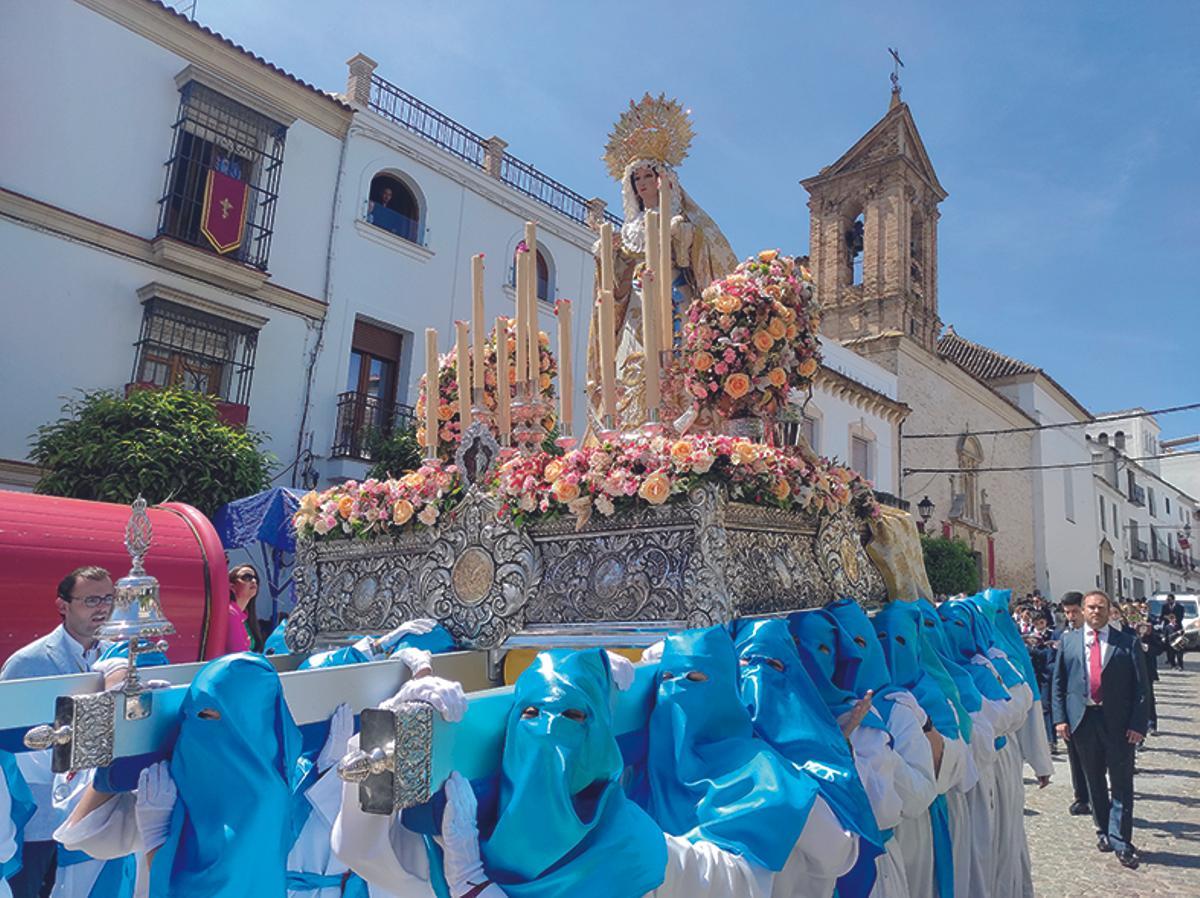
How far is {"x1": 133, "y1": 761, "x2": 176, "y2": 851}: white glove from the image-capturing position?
1.79 metres

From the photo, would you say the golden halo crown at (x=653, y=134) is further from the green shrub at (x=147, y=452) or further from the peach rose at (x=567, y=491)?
the green shrub at (x=147, y=452)

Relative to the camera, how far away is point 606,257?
442cm

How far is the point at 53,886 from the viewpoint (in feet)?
11.4

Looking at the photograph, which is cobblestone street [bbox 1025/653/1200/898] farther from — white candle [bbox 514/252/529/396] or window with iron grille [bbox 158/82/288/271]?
window with iron grille [bbox 158/82/288/271]

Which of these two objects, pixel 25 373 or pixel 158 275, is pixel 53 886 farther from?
pixel 158 275

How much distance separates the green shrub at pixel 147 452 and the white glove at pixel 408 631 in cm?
611

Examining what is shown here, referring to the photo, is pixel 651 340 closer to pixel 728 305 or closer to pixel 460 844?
pixel 728 305

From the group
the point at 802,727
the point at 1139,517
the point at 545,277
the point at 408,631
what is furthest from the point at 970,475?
the point at 802,727

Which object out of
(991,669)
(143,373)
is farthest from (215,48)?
(991,669)

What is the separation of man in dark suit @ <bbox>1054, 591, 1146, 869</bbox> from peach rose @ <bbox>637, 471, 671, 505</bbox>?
4.69 meters

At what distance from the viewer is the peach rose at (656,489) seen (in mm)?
3197

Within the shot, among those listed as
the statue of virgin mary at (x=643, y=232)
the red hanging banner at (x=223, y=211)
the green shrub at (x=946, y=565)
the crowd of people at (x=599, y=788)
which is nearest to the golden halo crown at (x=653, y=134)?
the statue of virgin mary at (x=643, y=232)

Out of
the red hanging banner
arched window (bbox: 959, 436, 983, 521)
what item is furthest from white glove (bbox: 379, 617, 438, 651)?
arched window (bbox: 959, 436, 983, 521)

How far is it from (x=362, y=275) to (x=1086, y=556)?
31514mm
